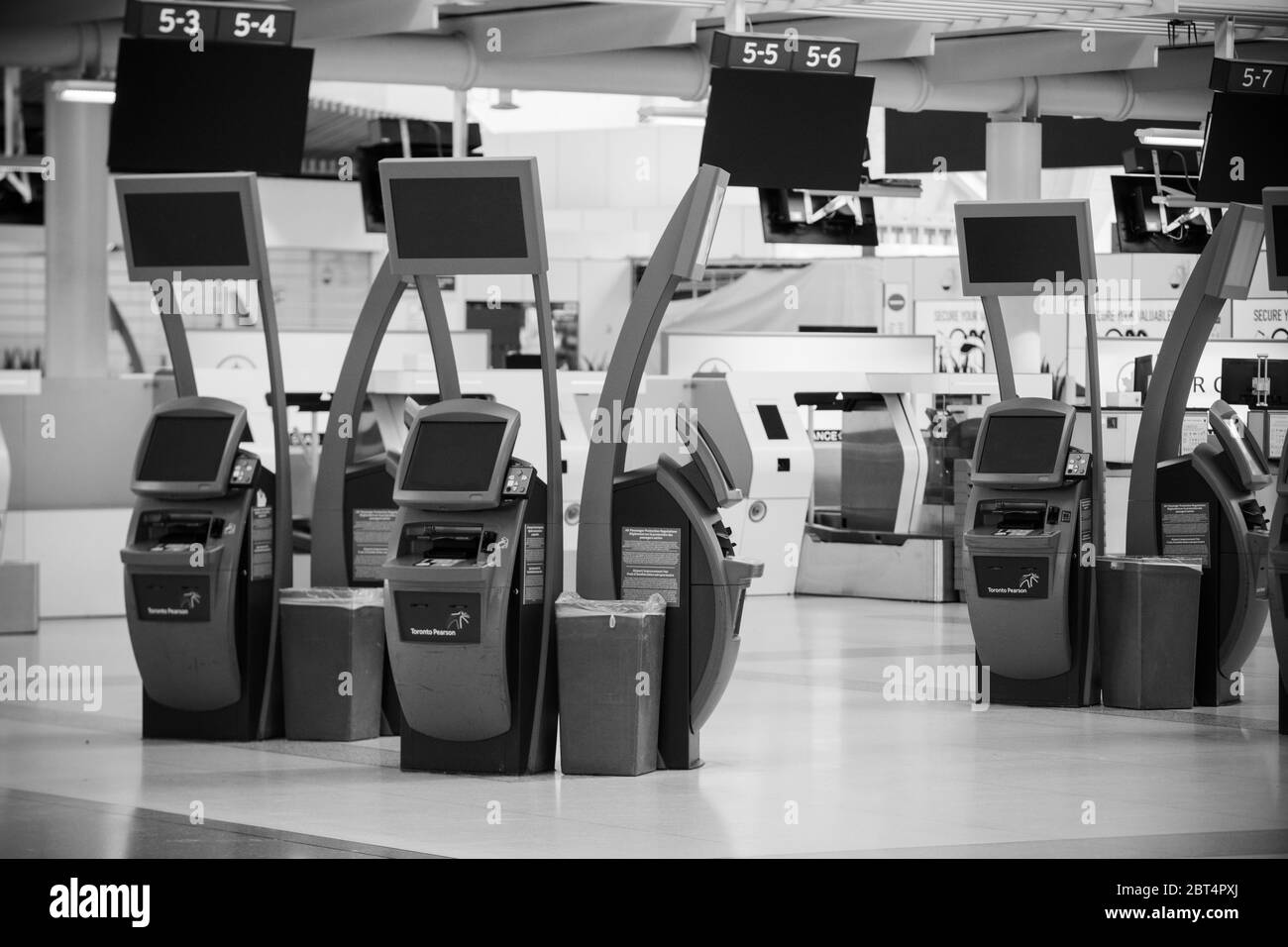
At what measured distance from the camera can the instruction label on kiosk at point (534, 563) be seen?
702 centimetres

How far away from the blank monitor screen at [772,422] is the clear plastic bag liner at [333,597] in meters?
6.67

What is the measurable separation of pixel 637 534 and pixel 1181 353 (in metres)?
3.17

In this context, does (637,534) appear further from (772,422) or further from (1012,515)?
(772,422)

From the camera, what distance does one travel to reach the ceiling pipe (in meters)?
13.6

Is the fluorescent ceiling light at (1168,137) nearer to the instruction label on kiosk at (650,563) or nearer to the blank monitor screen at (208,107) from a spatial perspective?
the blank monitor screen at (208,107)

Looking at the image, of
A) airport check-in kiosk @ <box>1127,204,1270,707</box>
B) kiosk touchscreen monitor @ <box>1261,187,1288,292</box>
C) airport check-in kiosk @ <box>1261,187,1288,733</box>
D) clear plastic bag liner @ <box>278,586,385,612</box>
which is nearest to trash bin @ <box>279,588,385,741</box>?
clear plastic bag liner @ <box>278,586,385,612</box>

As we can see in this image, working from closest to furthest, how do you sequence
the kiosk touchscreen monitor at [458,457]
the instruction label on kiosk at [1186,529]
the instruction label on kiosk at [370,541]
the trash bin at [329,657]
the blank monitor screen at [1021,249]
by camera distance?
1. the kiosk touchscreen monitor at [458,457]
2. the trash bin at [329,657]
3. the instruction label on kiosk at [370,541]
4. the blank monitor screen at [1021,249]
5. the instruction label on kiosk at [1186,529]

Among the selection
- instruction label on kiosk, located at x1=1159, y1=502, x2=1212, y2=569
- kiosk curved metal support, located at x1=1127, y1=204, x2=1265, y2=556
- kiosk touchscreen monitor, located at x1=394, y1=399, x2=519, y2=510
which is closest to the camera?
kiosk touchscreen monitor, located at x1=394, y1=399, x2=519, y2=510

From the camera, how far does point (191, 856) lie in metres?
5.51

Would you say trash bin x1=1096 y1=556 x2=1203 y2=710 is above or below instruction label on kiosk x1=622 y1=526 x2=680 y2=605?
below

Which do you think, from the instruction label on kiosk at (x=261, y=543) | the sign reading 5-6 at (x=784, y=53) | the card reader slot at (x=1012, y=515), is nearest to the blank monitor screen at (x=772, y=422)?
the sign reading 5-6 at (x=784, y=53)

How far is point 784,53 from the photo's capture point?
11.1 m

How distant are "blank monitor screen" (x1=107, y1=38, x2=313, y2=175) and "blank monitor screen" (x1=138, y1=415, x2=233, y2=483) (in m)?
2.64

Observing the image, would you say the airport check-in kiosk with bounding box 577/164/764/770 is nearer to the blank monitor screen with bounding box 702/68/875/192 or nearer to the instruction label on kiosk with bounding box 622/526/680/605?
the instruction label on kiosk with bounding box 622/526/680/605
